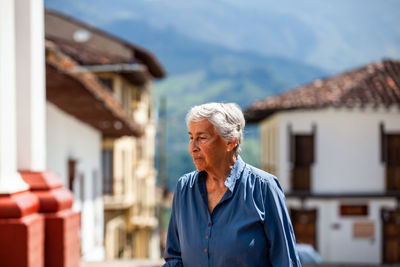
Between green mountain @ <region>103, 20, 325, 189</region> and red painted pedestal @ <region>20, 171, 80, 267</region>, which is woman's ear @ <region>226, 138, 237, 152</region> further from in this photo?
green mountain @ <region>103, 20, 325, 189</region>

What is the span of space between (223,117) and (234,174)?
0.89ft

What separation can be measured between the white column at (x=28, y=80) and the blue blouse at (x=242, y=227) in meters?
2.91

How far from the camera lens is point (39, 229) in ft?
16.0

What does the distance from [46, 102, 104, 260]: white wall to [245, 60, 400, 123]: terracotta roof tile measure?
816cm

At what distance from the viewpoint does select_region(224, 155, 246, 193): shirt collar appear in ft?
8.95

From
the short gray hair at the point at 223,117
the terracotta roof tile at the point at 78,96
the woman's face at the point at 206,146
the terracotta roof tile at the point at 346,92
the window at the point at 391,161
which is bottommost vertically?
the window at the point at 391,161

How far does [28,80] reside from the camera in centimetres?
528

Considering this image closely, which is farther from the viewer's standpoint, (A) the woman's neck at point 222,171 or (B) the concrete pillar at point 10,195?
(B) the concrete pillar at point 10,195

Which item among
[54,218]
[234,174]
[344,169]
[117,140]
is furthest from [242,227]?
[117,140]

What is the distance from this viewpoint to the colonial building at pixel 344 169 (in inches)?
873

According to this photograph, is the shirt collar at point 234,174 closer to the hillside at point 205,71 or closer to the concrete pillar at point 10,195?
the concrete pillar at point 10,195

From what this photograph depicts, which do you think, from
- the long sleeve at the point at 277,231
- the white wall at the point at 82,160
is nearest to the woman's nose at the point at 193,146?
the long sleeve at the point at 277,231

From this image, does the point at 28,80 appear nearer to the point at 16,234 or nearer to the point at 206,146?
the point at 16,234

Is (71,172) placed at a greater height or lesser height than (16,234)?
lesser
